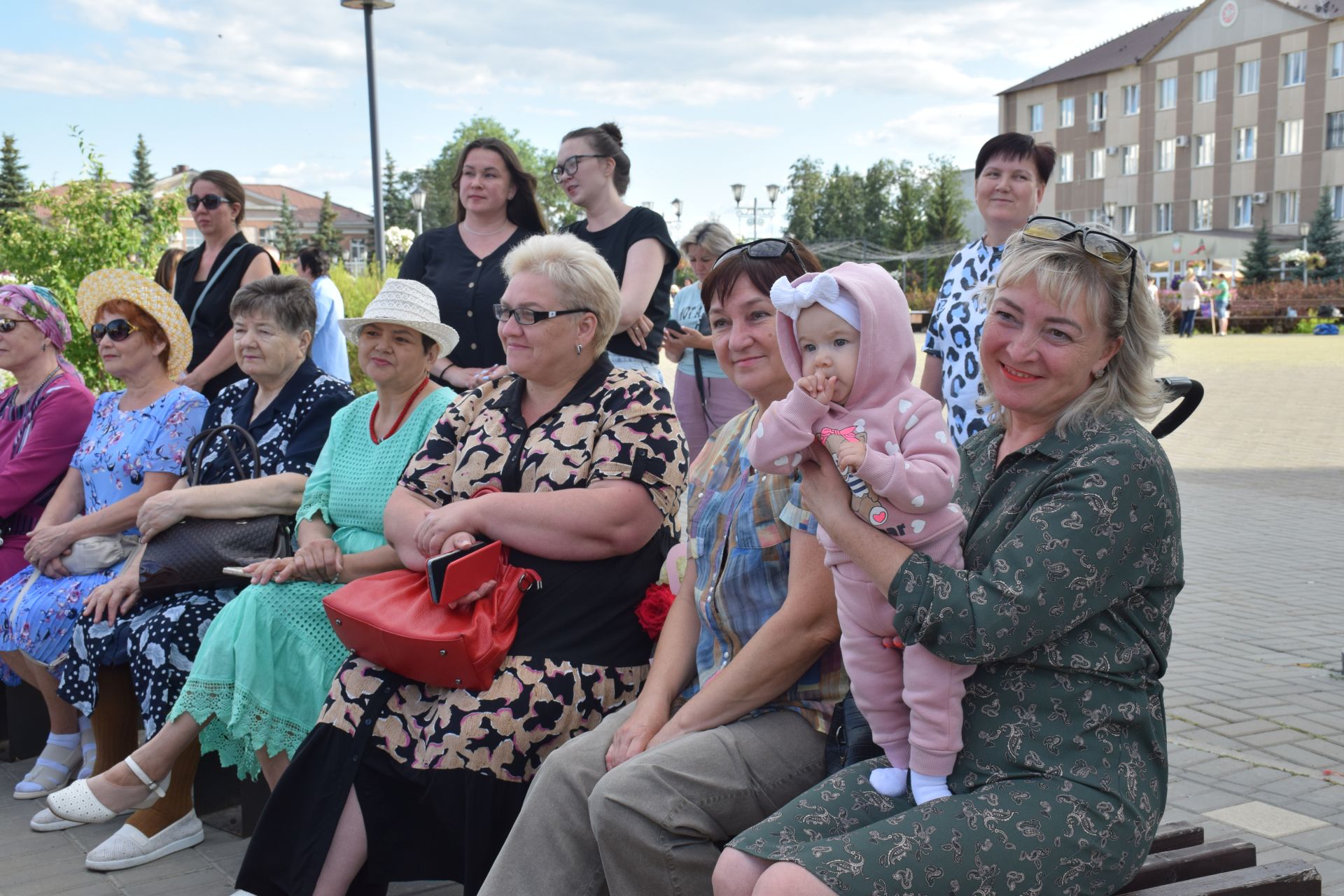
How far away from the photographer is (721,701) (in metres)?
2.62

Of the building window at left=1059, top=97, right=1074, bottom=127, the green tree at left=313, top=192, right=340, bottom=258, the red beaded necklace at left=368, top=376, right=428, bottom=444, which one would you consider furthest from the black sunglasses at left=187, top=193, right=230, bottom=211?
the green tree at left=313, top=192, right=340, bottom=258

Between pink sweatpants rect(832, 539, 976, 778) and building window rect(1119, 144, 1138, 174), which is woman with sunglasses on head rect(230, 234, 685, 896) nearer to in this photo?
pink sweatpants rect(832, 539, 976, 778)

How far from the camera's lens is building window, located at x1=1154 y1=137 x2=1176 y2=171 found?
61531 millimetres

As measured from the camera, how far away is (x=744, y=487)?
2869 millimetres

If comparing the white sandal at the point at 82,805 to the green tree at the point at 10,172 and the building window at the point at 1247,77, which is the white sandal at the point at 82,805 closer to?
the building window at the point at 1247,77

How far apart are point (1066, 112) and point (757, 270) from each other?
2740 inches

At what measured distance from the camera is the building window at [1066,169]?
66.2m

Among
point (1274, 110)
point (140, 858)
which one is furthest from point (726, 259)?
point (1274, 110)

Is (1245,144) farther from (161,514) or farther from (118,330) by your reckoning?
(161,514)

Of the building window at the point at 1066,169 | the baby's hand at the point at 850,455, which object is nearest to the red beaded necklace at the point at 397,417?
the baby's hand at the point at 850,455

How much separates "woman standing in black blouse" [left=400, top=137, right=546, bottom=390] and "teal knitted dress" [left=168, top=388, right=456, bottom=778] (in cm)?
101

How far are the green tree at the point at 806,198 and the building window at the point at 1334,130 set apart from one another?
86.2 ft

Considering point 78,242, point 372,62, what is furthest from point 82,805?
point 372,62

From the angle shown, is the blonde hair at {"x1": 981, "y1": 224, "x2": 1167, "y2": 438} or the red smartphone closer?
the blonde hair at {"x1": 981, "y1": 224, "x2": 1167, "y2": 438}
